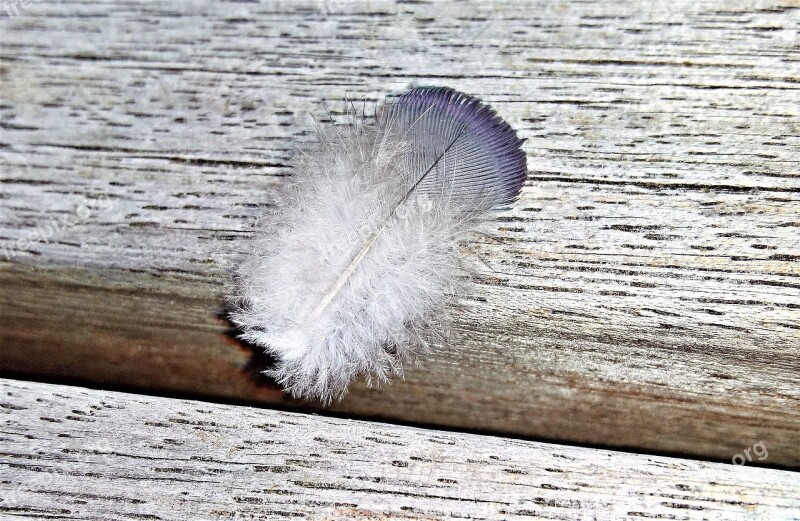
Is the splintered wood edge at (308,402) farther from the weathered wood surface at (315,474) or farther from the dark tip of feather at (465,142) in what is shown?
the dark tip of feather at (465,142)

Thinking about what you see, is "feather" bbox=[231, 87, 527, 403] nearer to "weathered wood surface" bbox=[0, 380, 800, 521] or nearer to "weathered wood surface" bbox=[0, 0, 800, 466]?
"weathered wood surface" bbox=[0, 0, 800, 466]

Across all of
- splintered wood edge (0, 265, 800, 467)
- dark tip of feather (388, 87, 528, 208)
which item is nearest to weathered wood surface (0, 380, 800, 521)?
splintered wood edge (0, 265, 800, 467)

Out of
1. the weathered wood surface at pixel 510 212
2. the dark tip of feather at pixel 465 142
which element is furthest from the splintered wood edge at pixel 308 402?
the dark tip of feather at pixel 465 142

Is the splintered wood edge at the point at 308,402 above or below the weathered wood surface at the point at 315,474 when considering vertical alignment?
above

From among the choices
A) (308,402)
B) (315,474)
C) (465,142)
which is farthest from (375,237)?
(315,474)

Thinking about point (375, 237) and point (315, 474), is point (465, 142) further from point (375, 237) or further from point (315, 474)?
point (315, 474)

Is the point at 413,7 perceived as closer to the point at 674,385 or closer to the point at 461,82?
the point at 461,82
